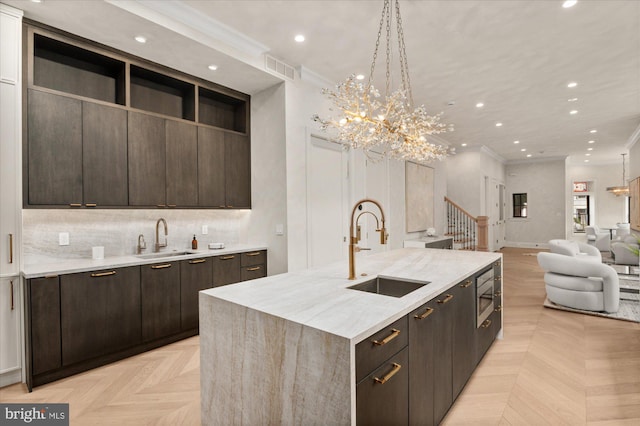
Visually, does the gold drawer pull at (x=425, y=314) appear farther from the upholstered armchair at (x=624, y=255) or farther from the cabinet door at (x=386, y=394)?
the upholstered armchair at (x=624, y=255)

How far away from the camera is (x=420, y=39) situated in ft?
11.6

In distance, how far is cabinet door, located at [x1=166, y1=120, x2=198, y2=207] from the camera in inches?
148

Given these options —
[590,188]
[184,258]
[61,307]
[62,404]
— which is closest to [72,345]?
[61,307]

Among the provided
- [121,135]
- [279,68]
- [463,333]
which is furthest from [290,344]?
[279,68]

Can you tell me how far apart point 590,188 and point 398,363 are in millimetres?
16073

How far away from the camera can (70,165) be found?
9.91 feet

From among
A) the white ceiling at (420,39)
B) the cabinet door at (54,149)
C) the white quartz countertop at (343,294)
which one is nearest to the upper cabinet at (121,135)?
the cabinet door at (54,149)

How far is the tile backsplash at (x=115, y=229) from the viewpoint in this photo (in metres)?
3.12

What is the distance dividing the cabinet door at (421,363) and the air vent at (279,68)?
3253mm

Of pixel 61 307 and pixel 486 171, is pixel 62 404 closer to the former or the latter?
pixel 61 307

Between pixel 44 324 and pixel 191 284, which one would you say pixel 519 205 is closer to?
pixel 191 284

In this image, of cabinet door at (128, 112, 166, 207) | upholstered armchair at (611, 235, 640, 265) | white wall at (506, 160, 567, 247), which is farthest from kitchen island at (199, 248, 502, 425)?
white wall at (506, 160, 567, 247)

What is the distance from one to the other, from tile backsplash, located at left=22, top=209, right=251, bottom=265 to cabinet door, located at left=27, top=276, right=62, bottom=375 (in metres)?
0.63

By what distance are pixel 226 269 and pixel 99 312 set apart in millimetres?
1297
